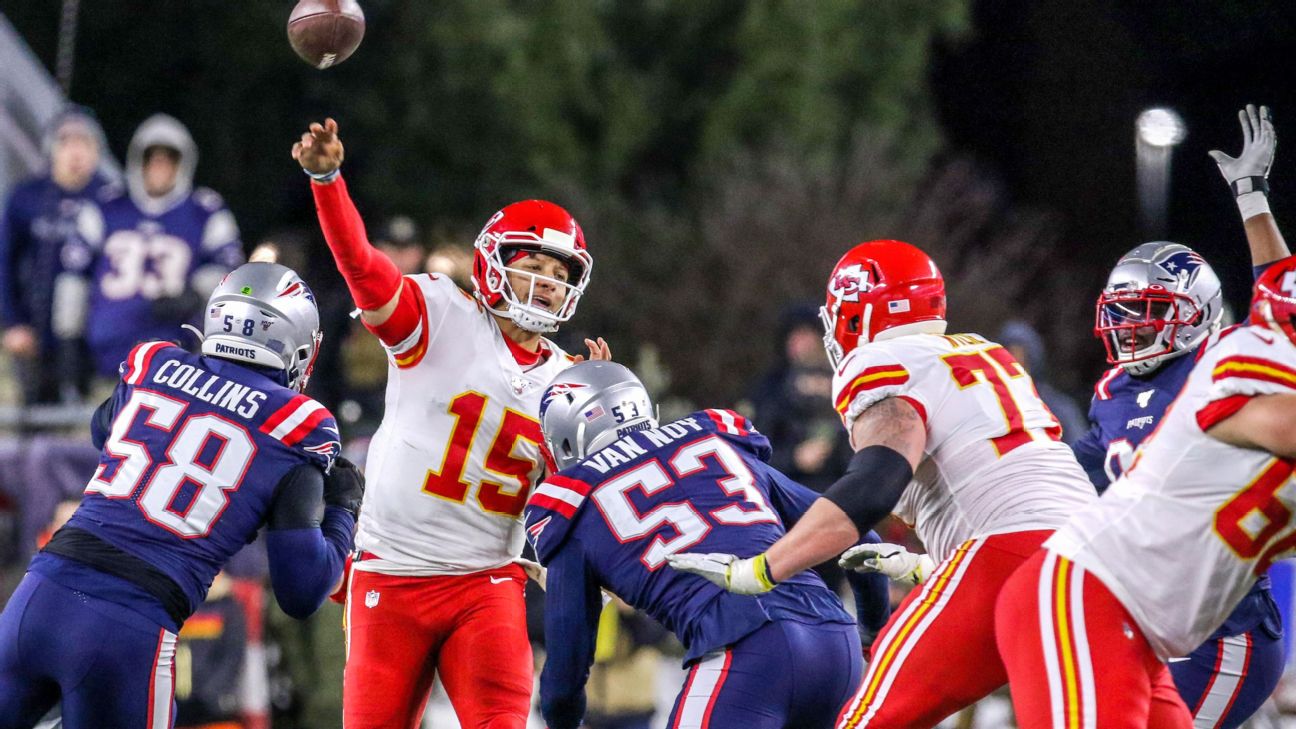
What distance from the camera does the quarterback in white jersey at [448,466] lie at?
5.31m

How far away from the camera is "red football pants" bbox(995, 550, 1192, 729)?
4059 mm

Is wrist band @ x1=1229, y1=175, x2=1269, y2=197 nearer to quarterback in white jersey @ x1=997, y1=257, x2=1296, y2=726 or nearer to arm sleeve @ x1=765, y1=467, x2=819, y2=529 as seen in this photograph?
quarterback in white jersey @ x1=997, y1=257, x2=1296, y2=726

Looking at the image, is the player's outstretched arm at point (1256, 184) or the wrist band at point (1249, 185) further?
the wrist band at point (1249, 185)

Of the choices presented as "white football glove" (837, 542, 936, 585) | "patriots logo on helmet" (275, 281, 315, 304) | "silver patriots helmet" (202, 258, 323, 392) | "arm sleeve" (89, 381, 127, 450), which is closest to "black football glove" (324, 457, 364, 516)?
"silver patriots helmet" (202, 258, 323, 392)

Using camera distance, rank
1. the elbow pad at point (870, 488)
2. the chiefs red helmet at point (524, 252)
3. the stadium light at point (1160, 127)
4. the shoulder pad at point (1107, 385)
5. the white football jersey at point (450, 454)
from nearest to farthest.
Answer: the elbow pad at point (870, 488) < the white football jersey at point (450, 454) < the chiefs red helmet at point (524, 252) < the shoulder pad at point (1107, 385) < the stadium light at point (1160, 127)

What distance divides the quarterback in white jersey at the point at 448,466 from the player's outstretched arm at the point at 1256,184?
2.13 metres

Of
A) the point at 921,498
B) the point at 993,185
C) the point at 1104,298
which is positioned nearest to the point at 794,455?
the point at 1104,298

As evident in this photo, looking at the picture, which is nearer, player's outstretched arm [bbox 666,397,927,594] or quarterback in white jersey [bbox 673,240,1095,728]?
player's outstretched arm [bbox 666,397,927,594]

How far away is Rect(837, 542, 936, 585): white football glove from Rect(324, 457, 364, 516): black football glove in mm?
1558

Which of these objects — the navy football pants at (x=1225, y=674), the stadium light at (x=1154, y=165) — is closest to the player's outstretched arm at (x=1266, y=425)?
the navy football pants at (x=1225, y=674)

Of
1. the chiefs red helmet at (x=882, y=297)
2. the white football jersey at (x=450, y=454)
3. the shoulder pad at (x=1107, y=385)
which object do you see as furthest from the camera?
the shoulder pad at (x=1107, y=385)

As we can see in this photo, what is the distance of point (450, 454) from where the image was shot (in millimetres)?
5453

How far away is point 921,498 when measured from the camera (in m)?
4.92

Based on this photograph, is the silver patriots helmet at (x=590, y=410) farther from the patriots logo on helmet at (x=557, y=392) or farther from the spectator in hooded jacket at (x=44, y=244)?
the spectator in hooded jacket at (x=44, y=244)
